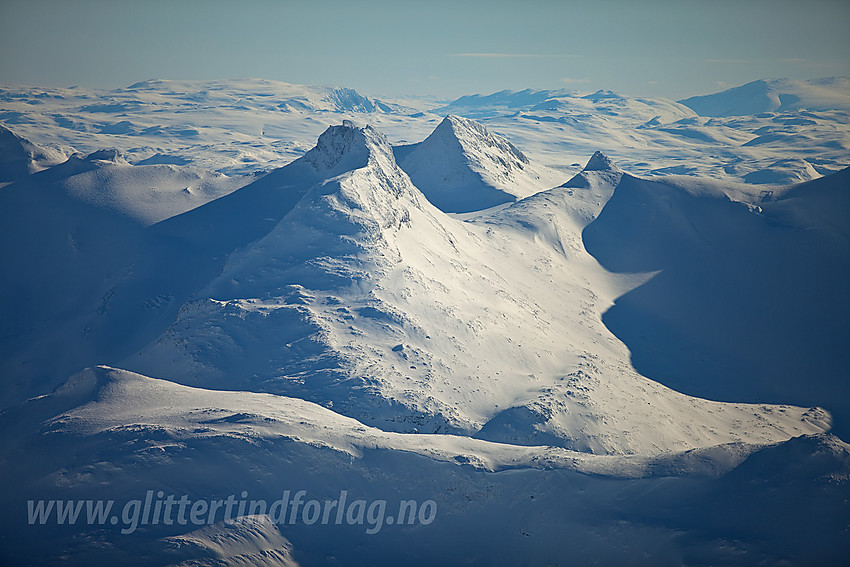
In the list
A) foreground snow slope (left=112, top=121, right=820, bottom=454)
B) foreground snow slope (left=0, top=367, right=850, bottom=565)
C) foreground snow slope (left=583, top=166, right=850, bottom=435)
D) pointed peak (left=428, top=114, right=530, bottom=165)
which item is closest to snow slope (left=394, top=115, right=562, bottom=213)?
pointed peak (left=428, top=114, right=530, bottom=165)

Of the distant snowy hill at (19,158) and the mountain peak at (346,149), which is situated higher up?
Result: the mountain peak at (346,149)

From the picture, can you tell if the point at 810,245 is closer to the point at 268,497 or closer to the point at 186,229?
the point at 268,497

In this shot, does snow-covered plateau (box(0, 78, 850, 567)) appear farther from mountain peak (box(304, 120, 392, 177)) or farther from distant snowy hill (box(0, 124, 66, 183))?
distant snowy hill (box(0, 124, 66, 183))

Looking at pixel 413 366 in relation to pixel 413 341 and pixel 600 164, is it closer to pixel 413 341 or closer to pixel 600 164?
pixel 413 341

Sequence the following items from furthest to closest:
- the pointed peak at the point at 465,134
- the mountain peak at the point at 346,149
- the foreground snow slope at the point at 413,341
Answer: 1. the pointed peak at the point at 465,134
2. the mountain peak at the point at 346,149
3. the foreground snow slope at the point at 413,341

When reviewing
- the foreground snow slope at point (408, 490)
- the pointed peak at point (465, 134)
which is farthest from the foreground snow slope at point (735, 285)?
the pointed peak at point (465, 134)

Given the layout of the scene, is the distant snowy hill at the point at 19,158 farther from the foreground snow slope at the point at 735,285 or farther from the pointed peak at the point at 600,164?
the pointed peak at the point at 600,164

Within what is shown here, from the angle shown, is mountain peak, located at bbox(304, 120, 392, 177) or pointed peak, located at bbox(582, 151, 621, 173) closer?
mountain peak, located at bbox(304, 120, 392, 177)

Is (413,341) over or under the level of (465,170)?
under

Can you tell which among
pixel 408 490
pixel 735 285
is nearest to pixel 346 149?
pixel 735 285
